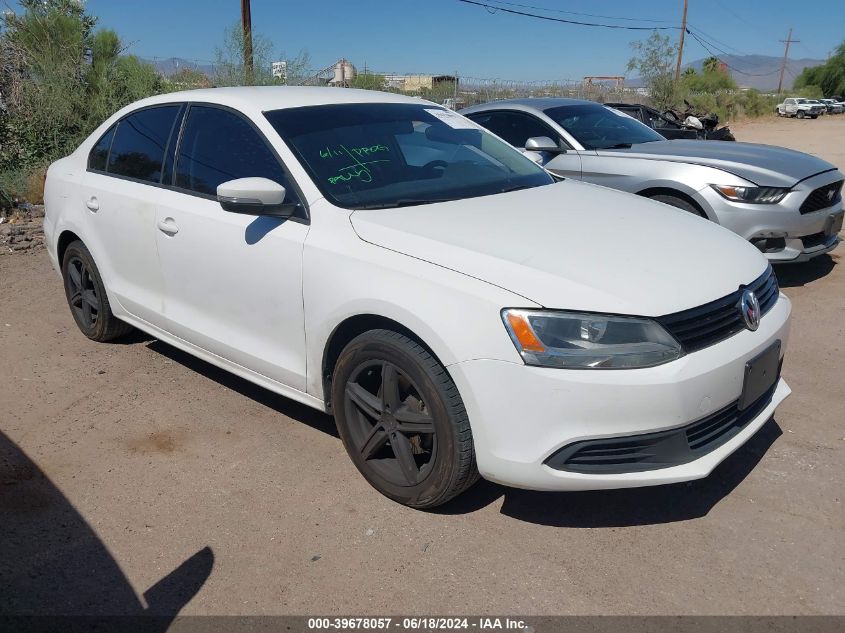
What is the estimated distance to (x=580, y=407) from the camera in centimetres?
253

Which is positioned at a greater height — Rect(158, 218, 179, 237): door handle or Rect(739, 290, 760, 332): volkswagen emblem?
Rect(158, 218, 179, 237): door handle

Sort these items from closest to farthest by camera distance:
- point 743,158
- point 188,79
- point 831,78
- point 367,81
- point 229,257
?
point 229,257
point 743,158
point 188,79
point 367,81
point 831,78

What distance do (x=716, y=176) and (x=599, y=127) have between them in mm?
1619

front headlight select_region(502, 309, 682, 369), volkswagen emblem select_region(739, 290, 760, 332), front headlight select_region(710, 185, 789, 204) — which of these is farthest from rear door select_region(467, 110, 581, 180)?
front headlight select_region(502, 309, 682, 369)

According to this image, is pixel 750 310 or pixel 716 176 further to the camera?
pixel 716 176

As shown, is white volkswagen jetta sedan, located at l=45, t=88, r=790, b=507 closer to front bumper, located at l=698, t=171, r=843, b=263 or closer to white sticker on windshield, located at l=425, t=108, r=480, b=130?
white sticker on windshield, located at l=425, t=108, r=480, b=130

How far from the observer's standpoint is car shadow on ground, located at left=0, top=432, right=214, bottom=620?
260cm

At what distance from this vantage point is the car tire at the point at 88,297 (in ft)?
15.7

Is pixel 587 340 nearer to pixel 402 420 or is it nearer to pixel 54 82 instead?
pixel 402 420

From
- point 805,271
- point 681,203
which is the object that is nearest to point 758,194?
point 681,203

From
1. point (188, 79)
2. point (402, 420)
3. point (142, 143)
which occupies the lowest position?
point (402, 420)

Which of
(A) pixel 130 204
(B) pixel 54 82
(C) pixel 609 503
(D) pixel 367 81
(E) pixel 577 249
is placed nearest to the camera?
(E) pixel 577 249

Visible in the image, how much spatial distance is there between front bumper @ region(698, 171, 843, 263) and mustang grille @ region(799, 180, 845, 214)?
0.04 meters

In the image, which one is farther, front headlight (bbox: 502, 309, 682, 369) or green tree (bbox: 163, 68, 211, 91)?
green tree (bbox: 163, 68, 211, 91)
